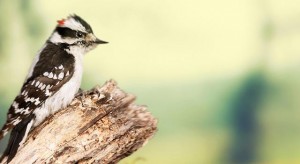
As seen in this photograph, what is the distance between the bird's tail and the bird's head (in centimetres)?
29

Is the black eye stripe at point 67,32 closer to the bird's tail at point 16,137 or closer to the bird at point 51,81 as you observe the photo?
the bird at point 51,81

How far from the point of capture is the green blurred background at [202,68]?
10.0 feet

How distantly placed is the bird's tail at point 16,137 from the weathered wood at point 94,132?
2 cm

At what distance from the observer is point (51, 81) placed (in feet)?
6.72

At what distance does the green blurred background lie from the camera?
10.0 ft

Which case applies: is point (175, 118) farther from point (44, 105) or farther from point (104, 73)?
point (44, 105)

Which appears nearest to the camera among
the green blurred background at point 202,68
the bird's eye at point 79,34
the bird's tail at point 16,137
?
the bird's tail at point 16,137

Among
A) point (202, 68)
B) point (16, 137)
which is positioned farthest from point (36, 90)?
point (202, 68)

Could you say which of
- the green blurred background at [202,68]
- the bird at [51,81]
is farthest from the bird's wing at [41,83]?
the green blurred background at [202,68]

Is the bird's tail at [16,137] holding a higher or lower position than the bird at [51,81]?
lower

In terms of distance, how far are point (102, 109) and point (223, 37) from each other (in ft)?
4.02

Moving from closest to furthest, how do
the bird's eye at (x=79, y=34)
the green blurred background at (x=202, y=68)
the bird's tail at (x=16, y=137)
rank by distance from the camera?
A: 1. the bird's tail at (x=16, y=137)
2. the bird's eye at (x=79, y=34)
3. the green blurred background at (x=202, y=68)

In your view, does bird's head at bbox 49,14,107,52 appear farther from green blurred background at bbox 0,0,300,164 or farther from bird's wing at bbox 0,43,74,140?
green blurred background at bbox 0,0,300,164

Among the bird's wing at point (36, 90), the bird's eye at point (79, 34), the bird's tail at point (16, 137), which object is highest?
the bird's eye at point (79, 34)
